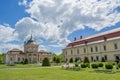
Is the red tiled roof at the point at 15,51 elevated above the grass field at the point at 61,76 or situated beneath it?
elevated above

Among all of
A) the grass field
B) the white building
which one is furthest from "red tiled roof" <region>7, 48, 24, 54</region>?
the grass field

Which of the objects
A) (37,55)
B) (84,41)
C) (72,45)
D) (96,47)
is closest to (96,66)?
(96,47)

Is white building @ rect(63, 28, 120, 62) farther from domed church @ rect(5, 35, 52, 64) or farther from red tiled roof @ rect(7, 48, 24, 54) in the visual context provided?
red tiled roof @ rect(7, 48, 24, 54)

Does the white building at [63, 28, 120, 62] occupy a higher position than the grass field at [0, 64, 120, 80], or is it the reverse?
the white building at [63, 28, 120, 62]

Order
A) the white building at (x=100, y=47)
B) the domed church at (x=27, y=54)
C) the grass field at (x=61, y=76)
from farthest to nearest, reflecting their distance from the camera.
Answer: the domed church at (x=27, y=54) → the white building at (x=100, y=47) → the grass field at (x=61, y=76)

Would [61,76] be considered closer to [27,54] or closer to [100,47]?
[100,47]

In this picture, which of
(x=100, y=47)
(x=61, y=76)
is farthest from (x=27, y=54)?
(x=61, y=76)

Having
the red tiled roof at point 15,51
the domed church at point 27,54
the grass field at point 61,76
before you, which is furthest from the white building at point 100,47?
the grass field at point 61,76

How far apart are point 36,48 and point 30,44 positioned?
343 centimetres

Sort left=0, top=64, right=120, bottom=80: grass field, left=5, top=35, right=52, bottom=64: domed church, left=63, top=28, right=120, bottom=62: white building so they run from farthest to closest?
left=5, top=35, right=52, bottom=64: domed church, left=63, top=28, right=120, bottom=62: white building, left=0, top=64, right=120, bottom=80: grass field

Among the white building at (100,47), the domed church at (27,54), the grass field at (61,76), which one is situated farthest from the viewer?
the domed church at (27,54)

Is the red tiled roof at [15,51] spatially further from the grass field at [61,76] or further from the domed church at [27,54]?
the grass field at [61,76]

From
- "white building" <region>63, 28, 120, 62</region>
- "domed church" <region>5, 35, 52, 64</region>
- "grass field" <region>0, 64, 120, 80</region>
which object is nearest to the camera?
"grass field" <region>0, 64, 120, 80</region>

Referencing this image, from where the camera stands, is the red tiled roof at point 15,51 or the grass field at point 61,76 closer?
the grass field at point 61,76
